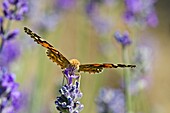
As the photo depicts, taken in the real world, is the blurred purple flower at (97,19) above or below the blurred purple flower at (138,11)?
above

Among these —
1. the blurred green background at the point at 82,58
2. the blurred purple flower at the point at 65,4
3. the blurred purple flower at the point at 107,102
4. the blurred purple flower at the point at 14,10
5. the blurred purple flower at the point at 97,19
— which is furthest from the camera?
the blurred purple flower at the point at 65,4

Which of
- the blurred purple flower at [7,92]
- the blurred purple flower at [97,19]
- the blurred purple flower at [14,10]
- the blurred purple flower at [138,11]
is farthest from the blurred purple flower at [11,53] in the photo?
the blurred purple flower at [7,92]

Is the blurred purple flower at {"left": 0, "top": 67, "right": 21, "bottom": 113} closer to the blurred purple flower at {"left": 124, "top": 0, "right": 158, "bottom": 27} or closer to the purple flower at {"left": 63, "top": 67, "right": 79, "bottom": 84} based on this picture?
the purple flower at {"left": 63, "top": 67, "right": 79, "bottom": 84}

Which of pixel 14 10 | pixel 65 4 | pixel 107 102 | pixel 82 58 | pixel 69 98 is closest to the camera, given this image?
pixel 69 98

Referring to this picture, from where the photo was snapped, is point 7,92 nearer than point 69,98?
No

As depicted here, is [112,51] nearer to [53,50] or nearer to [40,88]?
[40,88]

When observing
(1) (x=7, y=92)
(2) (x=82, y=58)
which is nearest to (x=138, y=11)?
(1) (x=7, y=92)

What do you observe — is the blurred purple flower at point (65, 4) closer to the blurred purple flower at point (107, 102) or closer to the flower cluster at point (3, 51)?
the blurred purple flower at point (107, 102)

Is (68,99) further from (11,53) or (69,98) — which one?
(11,53)

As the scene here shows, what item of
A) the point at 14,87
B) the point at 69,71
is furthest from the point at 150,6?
the point at 69,71
